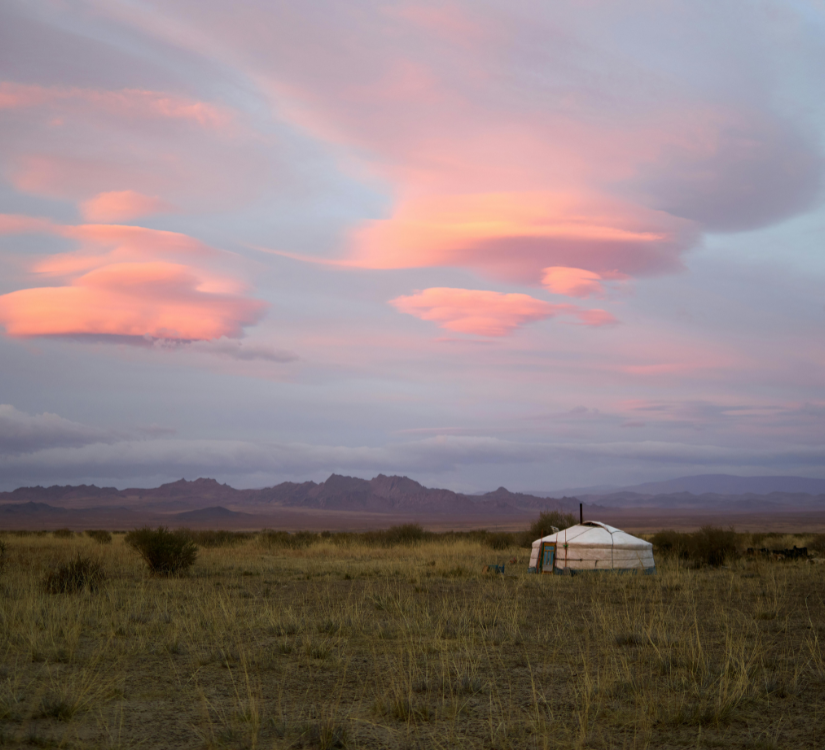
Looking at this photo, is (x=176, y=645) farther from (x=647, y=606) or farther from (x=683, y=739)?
(x=647, y=606)

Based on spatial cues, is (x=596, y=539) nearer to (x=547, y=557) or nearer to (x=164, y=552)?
(x=547, y=557)

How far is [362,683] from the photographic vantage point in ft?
29.9

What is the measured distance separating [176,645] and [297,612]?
426 cm

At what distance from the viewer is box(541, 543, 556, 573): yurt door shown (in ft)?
83.3

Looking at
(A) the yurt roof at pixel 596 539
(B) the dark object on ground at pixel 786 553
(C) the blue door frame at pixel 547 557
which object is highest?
(A) the yurt roof at pixel 596 539

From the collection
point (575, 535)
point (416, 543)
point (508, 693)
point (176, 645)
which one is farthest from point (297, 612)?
point (416, 543)

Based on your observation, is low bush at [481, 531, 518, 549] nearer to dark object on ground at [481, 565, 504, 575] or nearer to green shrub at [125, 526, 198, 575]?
dark object on ground at [481, 565, 504, 575]

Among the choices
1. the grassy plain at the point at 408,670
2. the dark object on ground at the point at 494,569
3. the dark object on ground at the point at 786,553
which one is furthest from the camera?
the dark object on ground at the point at 786,553

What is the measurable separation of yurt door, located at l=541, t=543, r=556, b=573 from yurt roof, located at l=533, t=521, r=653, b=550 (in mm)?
287

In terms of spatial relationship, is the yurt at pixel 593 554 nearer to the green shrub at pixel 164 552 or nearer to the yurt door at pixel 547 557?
the yurt door at pixel 547 557

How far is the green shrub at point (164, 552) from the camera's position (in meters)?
Answer: 23.9

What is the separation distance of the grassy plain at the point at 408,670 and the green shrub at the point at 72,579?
1.78 feet

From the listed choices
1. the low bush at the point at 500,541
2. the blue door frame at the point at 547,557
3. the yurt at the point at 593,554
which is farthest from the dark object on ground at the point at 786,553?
the low bush at the point at 500,541

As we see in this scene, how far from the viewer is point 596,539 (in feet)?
84.1
